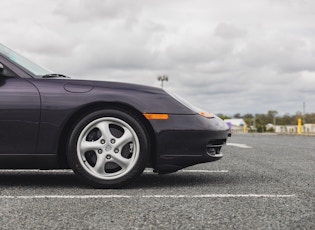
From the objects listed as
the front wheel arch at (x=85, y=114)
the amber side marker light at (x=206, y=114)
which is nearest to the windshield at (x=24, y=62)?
the front wheel arch at (x=85, y=114)

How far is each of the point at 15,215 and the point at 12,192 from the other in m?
1.04

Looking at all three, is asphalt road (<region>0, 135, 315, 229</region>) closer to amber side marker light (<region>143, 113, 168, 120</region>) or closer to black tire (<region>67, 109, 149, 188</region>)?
black tire (<region>67, 109, 149, 188</region>)

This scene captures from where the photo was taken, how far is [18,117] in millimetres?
4270

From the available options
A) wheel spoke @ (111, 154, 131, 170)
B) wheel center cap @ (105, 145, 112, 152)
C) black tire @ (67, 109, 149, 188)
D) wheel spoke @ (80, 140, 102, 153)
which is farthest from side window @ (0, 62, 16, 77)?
wheel spoke @ (111, 154, 131, 170)

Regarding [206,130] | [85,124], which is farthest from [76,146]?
[206,130]

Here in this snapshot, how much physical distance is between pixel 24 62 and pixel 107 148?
1206mm

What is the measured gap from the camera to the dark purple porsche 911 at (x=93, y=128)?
4281mm

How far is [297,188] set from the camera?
4414 millimetres

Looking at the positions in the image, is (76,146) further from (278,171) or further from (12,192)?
(278,171)

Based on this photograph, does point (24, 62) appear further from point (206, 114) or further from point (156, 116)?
point (206, 114)

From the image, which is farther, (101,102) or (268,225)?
(101,102)

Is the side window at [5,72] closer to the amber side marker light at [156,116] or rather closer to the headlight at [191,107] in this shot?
the amber side marker light at [156,116]

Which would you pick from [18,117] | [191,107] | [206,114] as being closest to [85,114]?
[18,117]

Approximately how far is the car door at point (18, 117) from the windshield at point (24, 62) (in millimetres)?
217
